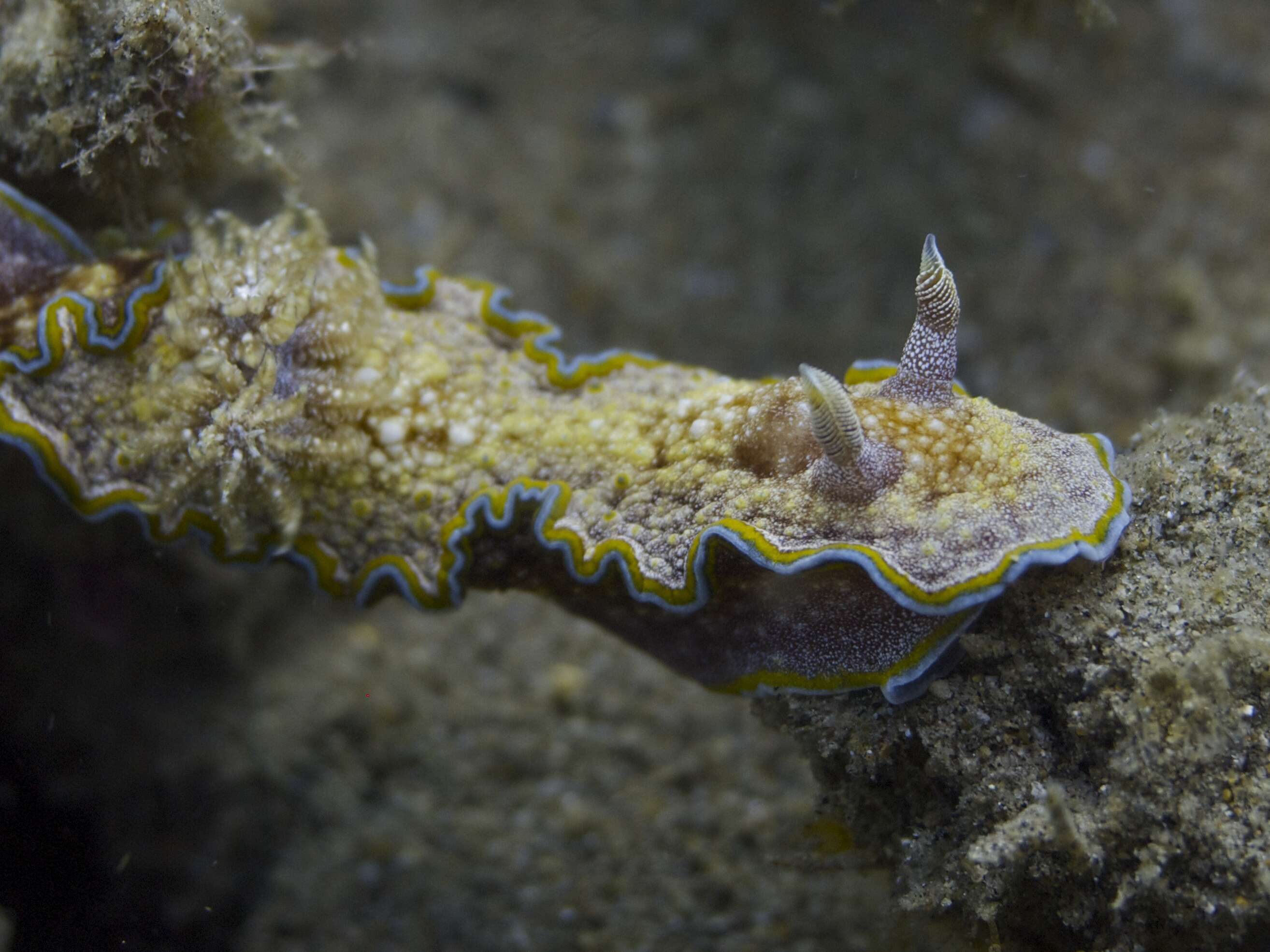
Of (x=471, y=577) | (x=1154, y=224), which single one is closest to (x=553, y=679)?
(x=471, y=577)

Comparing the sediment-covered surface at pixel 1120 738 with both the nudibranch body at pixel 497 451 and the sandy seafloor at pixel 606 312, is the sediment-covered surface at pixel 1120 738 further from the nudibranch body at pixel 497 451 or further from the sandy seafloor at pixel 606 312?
the sandy seafloor at pixel 606 312

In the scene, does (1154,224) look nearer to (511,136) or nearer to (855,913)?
(511,136)

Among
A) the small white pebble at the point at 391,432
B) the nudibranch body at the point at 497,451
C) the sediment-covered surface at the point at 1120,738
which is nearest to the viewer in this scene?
the sediment-covered surface at the point at 1120,738

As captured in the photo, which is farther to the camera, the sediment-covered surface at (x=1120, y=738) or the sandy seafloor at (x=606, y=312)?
the sandy seafloor at (x=606, y=312)

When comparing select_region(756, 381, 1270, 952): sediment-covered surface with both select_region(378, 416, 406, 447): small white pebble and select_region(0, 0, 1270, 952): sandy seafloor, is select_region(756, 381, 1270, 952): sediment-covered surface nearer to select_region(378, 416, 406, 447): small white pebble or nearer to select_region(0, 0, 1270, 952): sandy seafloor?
select_region(378, 416, 406, 447): small white pebble

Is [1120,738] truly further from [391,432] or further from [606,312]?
[606,312]

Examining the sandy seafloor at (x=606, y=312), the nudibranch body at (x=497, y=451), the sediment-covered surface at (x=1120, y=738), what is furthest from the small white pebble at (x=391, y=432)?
the sandy seafloor at (x=606, y=312)
